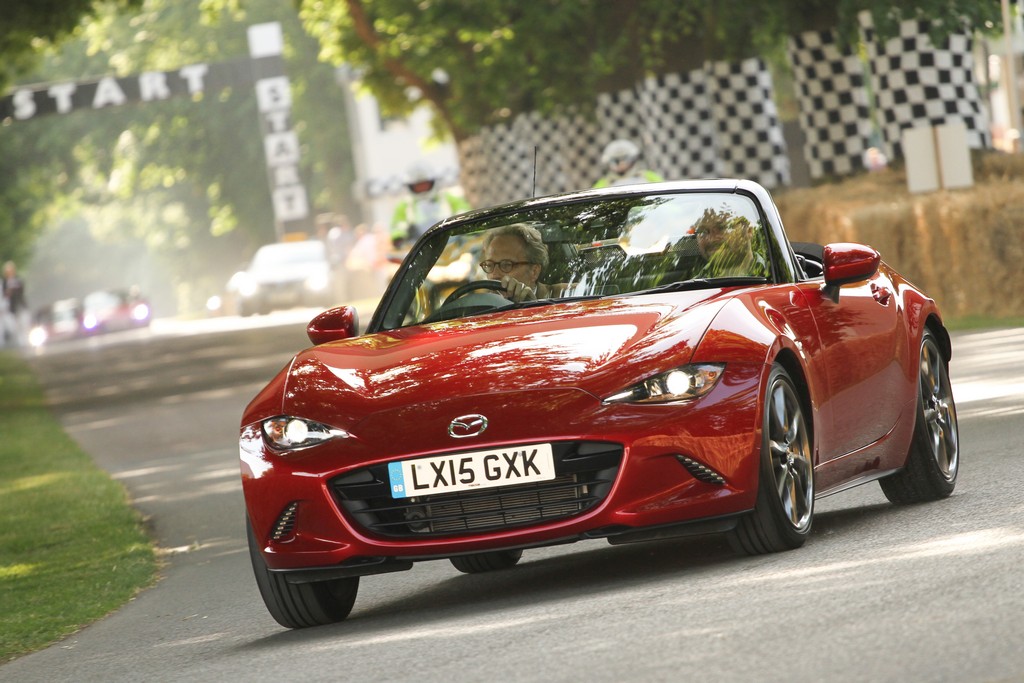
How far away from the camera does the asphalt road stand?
5.20m

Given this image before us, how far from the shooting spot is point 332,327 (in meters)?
8.02

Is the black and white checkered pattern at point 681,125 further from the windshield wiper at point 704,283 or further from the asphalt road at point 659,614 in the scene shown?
the windshield wiper at point 704,283

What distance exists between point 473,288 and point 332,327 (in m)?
0.63

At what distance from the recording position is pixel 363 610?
7629 millimetres

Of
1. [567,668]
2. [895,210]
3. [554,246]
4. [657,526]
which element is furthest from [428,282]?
[895,210]

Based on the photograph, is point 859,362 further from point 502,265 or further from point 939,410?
point 502,265

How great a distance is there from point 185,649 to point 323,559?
0.74 metres

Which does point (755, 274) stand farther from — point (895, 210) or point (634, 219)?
point (895, 210)

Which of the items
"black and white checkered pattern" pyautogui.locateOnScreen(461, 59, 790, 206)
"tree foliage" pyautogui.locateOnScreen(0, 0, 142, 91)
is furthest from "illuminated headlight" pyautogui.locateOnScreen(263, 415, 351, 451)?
"tree foliage" pyautogui.locateOnScreen(0, 0, 142, 91)

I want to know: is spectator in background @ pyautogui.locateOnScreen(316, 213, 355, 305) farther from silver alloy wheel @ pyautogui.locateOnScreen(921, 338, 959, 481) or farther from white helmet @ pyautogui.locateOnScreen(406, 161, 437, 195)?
silver alloy wheel @ pyautogui.locateOnScreen(921, 338, 959, 481)

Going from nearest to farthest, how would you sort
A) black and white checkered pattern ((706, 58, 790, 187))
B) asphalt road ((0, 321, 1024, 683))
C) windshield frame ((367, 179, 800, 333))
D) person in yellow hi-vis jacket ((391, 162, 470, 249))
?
asphalt road ((0, 321, 1024, 683)) → windshield frame ((367, 179, 800, 333)) → person in yellow hi-vis jacket ((391, 162, 470, 249)) → black and white checkered pattern ((706, 58, 790, 187))

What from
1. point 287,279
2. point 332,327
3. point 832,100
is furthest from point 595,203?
point 287,279

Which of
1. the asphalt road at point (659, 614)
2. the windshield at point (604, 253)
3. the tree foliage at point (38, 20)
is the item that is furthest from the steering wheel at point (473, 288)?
the tree foliage at point (38, 20)

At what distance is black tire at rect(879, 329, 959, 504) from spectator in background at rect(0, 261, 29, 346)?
54298mm
